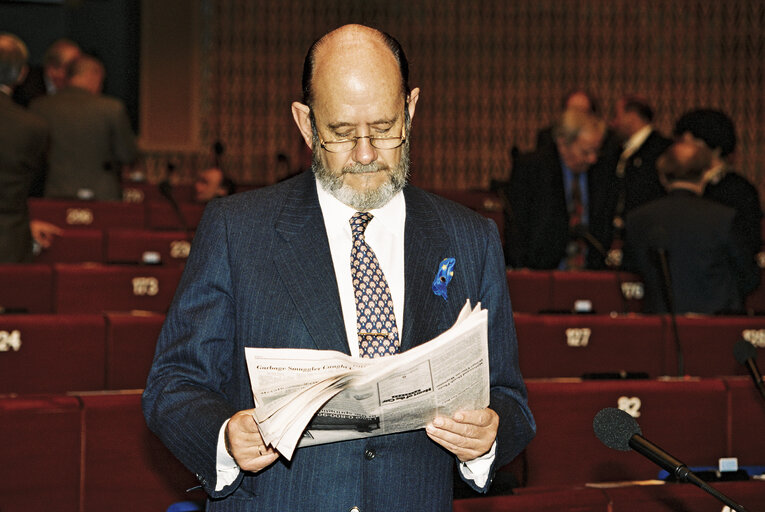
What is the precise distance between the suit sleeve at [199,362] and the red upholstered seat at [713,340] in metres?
2.67

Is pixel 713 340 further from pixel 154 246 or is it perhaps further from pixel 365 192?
pixel 154 246

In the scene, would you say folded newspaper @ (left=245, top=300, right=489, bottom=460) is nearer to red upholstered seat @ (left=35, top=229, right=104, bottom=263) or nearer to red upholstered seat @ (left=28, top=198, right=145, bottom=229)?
red upholstered seat @ (left=35, top=229, right=104, bottom=263)

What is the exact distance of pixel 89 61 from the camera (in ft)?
23.0

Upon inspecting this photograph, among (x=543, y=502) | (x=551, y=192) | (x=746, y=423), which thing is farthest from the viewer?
(x=551, y=192)

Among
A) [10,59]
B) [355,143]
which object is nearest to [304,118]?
[355,143]

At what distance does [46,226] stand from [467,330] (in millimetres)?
4234

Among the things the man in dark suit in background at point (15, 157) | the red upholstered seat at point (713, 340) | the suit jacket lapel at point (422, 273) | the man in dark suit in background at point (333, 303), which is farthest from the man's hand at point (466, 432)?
the man in dark suit in background at point (15, 157)

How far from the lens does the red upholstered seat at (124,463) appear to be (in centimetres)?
249

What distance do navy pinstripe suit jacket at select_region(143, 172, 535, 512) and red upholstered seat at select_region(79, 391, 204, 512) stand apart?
39.2 inches

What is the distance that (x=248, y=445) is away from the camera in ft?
4.66

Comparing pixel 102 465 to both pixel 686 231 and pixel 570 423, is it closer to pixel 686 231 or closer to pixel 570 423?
pixel 570 423

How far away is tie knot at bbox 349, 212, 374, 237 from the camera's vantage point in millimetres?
1631

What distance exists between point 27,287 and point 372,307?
2.81 m

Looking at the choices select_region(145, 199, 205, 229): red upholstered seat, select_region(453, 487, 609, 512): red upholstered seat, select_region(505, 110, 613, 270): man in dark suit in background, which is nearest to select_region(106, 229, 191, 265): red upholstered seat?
select_region(145, 199, 205, 229): red upholstered seat
